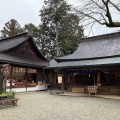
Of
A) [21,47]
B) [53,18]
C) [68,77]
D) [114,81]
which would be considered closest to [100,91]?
[114,81]

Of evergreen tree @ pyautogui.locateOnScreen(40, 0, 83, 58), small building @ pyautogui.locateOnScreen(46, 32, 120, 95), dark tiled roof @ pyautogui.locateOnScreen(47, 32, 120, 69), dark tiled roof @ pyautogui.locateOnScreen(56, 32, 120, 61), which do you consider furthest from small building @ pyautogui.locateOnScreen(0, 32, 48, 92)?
evergreen tree @ pyautogui.locateOnScreen(40, 0, 83, 58)

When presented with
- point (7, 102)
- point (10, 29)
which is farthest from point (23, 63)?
point (10, 29)

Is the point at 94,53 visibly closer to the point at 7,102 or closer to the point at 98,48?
the point at 98,48

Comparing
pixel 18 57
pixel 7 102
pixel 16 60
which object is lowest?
pixel 7 102

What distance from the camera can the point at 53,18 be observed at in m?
38.1

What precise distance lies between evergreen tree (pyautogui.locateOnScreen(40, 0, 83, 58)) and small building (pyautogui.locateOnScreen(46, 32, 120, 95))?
13.3 meters

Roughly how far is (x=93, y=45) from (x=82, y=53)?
2.09 meters

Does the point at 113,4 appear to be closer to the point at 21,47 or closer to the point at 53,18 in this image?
the point at 21,47

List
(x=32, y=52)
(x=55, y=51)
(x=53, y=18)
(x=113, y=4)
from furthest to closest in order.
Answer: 1. (x=55, y=51)
2. (x=53, y=18)
3. (x=32, y=52)
4. (x=113, y=4)

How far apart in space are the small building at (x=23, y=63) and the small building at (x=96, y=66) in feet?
10.1

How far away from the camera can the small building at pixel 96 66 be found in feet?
57.1

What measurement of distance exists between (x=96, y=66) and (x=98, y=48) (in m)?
5.88

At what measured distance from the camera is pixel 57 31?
128 feet

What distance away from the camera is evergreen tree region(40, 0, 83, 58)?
3725 centimetres
